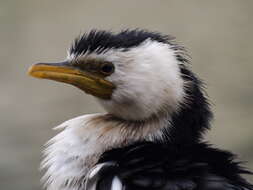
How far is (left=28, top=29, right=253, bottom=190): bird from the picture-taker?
442 centimetres

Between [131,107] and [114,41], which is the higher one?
[114,41]

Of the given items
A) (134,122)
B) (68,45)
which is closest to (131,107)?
(134,122)

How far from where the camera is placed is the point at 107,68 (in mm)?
4773

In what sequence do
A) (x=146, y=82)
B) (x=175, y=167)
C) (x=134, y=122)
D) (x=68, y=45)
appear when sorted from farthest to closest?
(x=68, y=45) → (x=134, y=122) → (x=146, y=82) → (x=175, y=167)

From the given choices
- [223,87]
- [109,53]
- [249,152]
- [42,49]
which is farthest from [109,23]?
[109,53]

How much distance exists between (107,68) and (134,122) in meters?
0.30

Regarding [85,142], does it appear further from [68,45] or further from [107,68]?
→ [68,45]

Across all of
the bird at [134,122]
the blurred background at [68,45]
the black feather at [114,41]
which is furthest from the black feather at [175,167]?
the blurred background at [68,45]

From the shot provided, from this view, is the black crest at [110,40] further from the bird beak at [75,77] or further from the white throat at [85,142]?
the white throat at [85,142]

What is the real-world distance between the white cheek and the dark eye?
0.09 feet

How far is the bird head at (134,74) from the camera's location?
15.3 feet

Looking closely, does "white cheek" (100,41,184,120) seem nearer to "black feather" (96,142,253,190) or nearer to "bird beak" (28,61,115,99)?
"bird beak" (28,61,115,99)

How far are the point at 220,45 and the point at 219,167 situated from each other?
6905 mm

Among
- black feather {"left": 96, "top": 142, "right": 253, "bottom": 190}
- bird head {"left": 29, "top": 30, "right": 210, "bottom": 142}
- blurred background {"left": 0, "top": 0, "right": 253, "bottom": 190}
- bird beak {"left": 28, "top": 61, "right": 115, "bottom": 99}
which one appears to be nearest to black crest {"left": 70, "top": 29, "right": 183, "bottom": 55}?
bird head {"left": 29, "top": 30, "right": 210, "bottom": 142}
